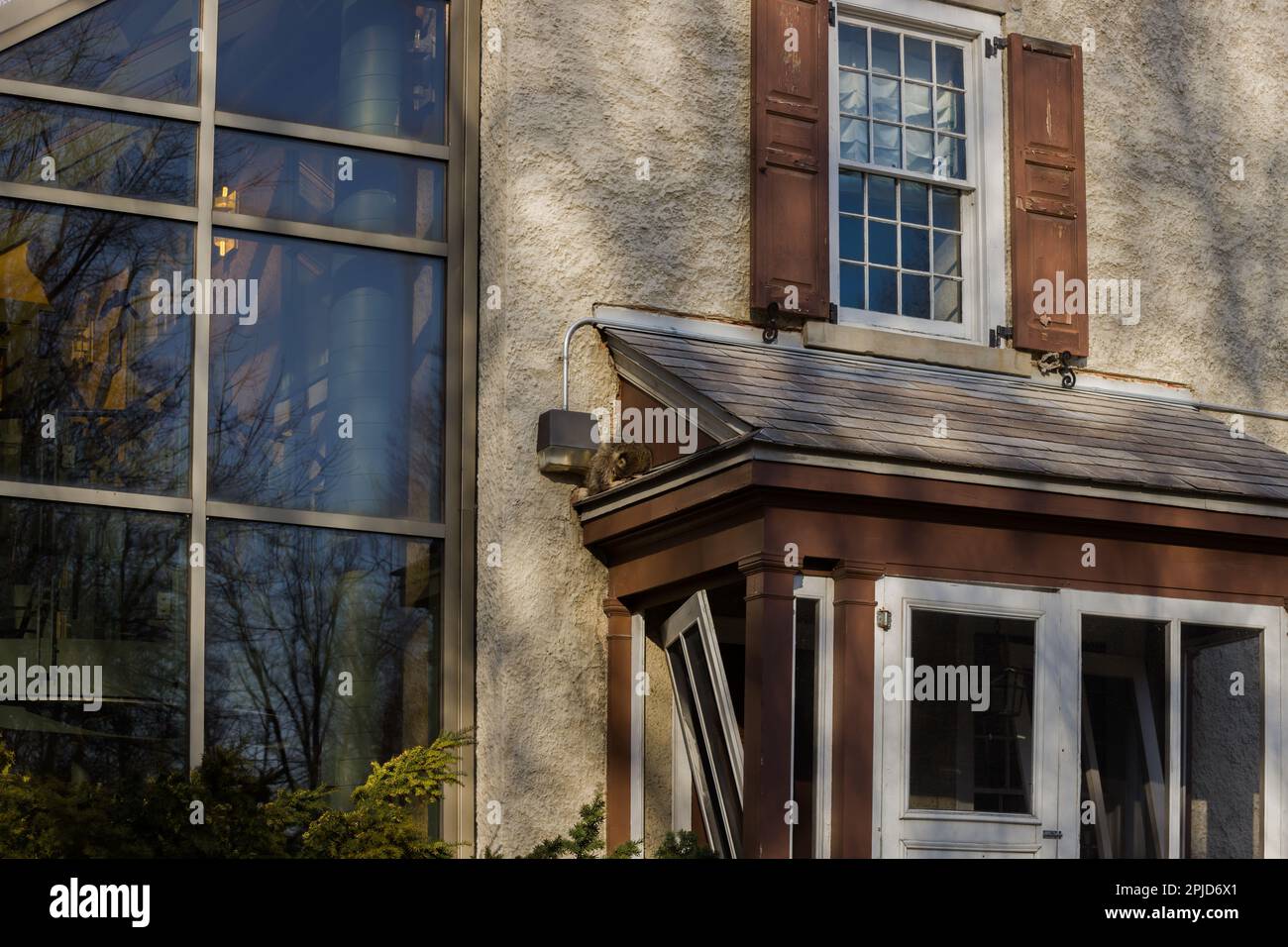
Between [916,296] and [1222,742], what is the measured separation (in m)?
2.78

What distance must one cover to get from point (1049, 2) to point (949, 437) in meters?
3.24

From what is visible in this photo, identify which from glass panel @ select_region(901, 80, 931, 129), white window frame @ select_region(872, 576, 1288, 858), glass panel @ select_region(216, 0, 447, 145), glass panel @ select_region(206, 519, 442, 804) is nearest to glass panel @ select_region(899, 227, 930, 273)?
glass panel @ select_region(901, 80, 931, 129)

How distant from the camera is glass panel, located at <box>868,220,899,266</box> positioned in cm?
931

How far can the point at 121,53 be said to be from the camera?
7855mm

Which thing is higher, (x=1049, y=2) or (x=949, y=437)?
(x=1049, y=2)

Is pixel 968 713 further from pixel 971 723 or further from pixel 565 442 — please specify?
pixel 565 442

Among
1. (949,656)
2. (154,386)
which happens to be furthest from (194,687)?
(949,656)

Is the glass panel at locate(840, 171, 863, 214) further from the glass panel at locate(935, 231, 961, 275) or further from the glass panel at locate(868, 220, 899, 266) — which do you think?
the glass panel at locate(935, 231, 961, 275)

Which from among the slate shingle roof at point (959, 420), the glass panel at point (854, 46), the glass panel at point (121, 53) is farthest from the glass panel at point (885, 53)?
the glass panel at point (121, 53)

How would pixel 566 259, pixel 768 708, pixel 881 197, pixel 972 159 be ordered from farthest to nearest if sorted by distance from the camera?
pixel 972 159 < pixel 881 197 < pixel 566 259 < pixel 768 708

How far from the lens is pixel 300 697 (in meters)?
7.68

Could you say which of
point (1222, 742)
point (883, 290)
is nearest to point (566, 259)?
point (883, 290)

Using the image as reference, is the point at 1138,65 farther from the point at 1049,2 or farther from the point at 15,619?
the point at 15,619

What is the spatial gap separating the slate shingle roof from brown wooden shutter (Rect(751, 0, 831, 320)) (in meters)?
0.35
